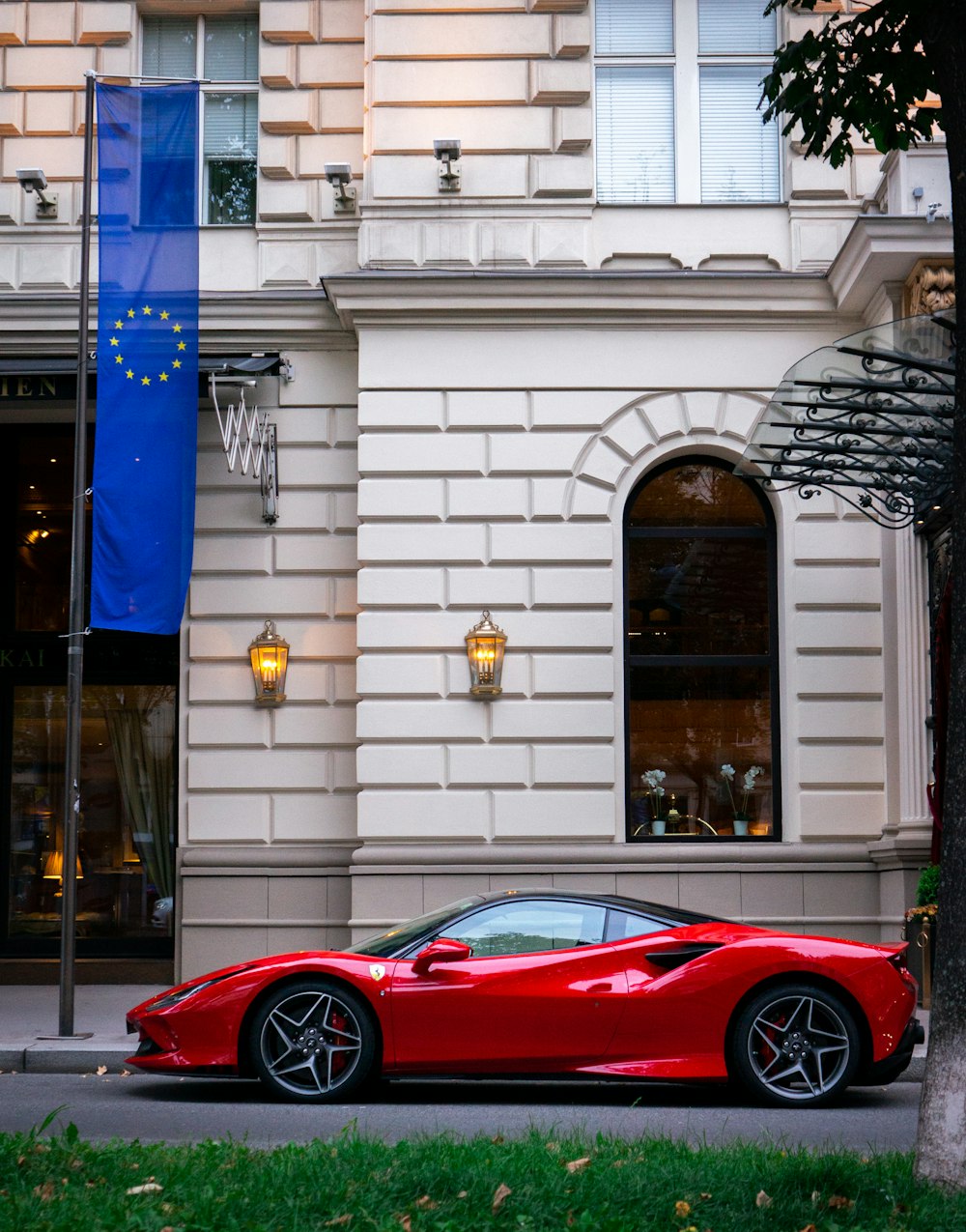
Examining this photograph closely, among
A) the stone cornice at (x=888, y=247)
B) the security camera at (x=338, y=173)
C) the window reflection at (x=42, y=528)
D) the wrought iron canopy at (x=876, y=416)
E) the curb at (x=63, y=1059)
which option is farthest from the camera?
the window reflection at (x=42, y=528)

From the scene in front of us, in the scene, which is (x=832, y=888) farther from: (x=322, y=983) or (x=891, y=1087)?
(x=322, y=983)

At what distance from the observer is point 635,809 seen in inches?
610

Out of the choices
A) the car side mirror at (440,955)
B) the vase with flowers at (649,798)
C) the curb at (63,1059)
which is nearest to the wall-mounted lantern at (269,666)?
the vase with flowers at (649,798)

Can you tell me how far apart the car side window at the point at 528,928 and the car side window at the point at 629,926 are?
6 cm

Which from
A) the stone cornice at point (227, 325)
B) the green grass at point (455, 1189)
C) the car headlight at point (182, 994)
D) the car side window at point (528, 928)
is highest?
the stone cornice at point (227, 325)

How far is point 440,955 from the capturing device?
959cm

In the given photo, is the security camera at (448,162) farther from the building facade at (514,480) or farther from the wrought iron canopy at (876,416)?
the wrought iron canopy at (876,416)

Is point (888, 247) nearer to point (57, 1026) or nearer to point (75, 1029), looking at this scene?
point (75, 1029)

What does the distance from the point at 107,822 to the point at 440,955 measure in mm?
8325

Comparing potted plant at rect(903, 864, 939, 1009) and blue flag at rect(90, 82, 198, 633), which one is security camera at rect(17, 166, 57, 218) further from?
potted plant at rect(903, 864, 939, 1009)

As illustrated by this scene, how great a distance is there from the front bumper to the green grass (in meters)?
2.69

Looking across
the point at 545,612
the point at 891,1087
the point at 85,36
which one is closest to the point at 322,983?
the point at 891,1087

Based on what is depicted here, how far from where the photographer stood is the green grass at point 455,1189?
18.9ft

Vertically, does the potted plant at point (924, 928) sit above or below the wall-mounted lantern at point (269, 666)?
below
